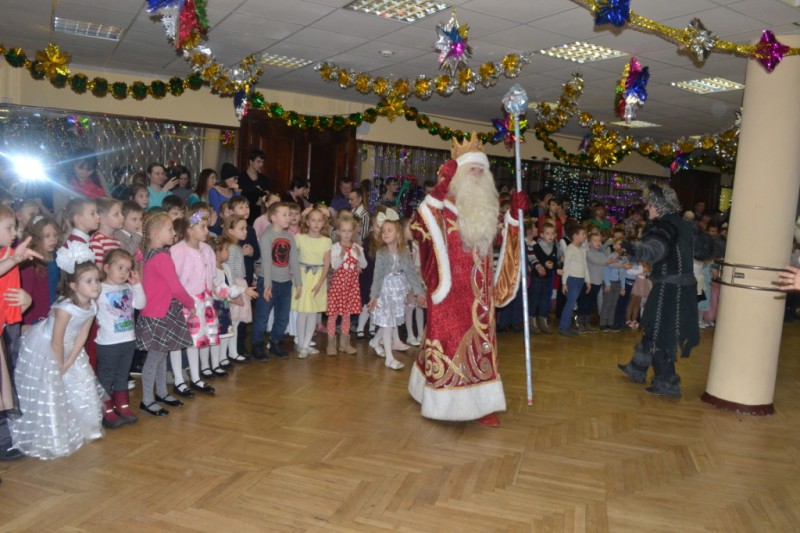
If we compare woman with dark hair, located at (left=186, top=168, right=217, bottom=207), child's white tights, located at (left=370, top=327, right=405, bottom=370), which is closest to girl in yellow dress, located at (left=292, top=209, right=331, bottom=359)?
child's white tights, located at (left=370, top=327, right=405, bottom=370)

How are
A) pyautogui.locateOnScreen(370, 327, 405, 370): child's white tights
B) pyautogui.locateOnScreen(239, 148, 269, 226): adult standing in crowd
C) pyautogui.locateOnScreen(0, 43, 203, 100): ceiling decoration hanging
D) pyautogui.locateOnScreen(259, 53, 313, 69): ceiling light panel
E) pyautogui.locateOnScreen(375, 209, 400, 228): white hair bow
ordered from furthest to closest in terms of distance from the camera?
pyautogui.locateOnScreen(259, 53, 313, 69): ceiling light panel
pyautogui.locateOnScreen(239, 148, 269, 226): adult standing in crowd
pyautogui.locateOnScreen(0, 43, 203, 100): ceiling decoration hanging
pyautogui.locateOnScreen(375, 209, 400, 228): white hair bow
pyautogui.locateOnScreen(370, 327, 405, 370): child's white tights

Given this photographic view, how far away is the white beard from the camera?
13.5ft

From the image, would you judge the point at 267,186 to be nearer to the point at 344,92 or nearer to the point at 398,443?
the point at 344,92

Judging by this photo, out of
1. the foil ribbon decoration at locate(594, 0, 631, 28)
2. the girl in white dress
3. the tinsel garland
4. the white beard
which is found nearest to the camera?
the girl in white dress

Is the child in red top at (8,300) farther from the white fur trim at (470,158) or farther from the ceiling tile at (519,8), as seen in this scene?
the ceiling tile at (519,8)

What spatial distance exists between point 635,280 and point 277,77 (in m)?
5.77

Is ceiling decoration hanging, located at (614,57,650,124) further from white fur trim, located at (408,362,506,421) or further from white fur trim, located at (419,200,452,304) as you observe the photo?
white fur trim, located at (408,362,506,421)

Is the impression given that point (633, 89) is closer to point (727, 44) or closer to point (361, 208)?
point (727, 44)

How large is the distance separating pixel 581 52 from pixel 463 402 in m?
4.77

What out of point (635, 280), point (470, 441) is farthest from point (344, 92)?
point (470, 441)

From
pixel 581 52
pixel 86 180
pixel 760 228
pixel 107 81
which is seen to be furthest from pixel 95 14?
pixel 760 228

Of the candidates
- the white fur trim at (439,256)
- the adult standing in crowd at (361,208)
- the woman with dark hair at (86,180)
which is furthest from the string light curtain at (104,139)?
the white fur trim at (439,256)

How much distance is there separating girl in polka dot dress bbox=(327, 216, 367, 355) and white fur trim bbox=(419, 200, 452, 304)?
179cm

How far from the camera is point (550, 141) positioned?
1207 centimetres
